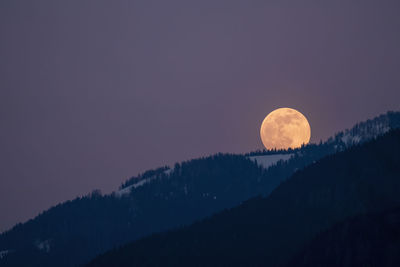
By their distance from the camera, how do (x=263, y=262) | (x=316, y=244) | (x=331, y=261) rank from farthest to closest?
(x=263, y=262), (x=316, y=244), (x=331, y=261)

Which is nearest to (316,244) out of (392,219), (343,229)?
(343,229)

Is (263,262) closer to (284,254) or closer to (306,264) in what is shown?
(284,254)

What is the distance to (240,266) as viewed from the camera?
199875 millimetres

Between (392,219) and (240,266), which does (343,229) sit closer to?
(392,219)

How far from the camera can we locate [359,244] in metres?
166

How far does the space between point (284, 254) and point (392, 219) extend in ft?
128

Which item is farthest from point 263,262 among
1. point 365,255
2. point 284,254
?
point 365,255

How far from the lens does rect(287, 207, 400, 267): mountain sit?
527 ft

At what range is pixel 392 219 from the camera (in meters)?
169

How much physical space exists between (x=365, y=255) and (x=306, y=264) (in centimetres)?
1445

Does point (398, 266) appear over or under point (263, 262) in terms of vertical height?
under

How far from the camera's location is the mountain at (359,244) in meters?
161

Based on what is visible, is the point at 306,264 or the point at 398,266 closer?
the point at 398,266

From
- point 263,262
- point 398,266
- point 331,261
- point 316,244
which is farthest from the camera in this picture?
point 263,262
